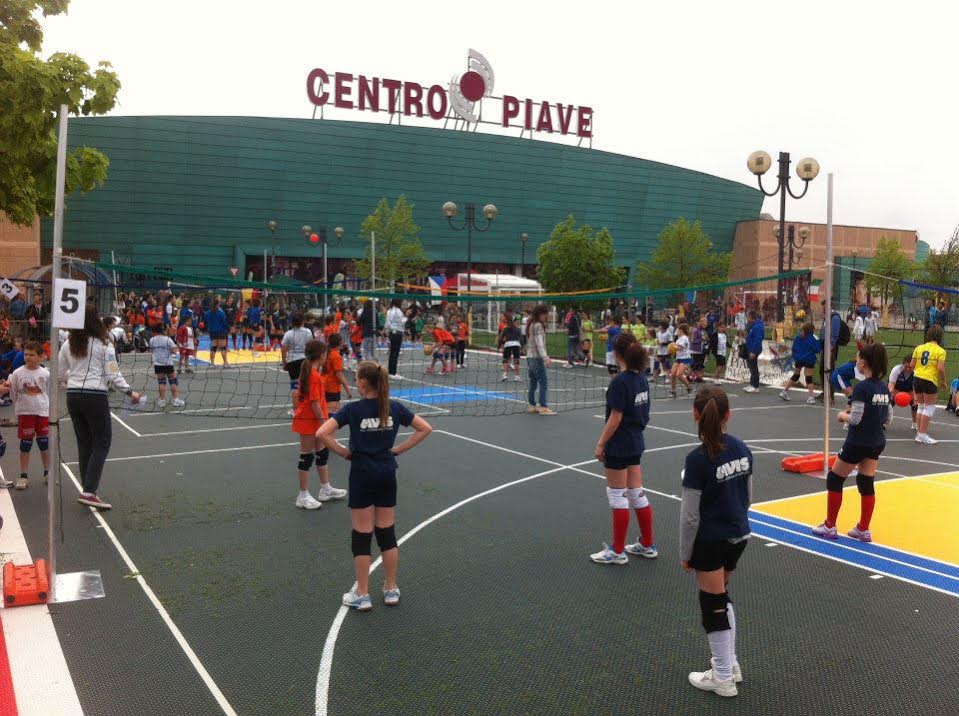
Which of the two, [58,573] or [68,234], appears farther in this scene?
[68,234]

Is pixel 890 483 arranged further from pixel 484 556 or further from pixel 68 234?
pixel 68 234

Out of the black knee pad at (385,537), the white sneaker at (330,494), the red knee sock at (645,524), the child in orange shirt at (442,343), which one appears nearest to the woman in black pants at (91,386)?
the white sneaker at (330,494)

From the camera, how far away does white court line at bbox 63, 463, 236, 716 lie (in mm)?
4523

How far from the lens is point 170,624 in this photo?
18.0 ft

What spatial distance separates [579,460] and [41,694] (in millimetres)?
7494

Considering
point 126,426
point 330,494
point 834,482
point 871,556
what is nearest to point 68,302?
point 330,494

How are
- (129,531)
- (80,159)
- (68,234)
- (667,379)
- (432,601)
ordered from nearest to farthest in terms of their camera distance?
(432,601) < (129,531) < (80,159) < (667,379) < (68,234)

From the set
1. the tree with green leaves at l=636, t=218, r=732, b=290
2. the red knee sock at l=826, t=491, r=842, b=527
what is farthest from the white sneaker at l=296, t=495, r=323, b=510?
the tree with green leaves at l=636, t=218, r=732, b=290

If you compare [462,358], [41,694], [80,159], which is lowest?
[41,694]

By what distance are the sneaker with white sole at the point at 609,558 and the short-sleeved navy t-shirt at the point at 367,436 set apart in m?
2.19

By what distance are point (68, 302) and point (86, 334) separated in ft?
6.50

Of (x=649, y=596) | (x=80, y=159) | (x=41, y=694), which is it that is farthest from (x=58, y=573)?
(x=80, y=159)

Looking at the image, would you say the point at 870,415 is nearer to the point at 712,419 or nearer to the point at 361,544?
the point at 712,419

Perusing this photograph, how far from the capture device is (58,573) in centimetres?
644
